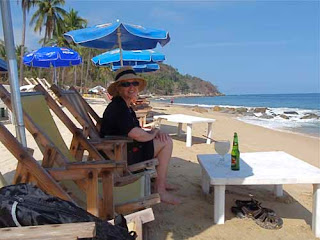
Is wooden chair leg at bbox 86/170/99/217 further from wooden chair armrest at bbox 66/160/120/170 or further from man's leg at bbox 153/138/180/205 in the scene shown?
man's leg at bbox 153/138/180/205

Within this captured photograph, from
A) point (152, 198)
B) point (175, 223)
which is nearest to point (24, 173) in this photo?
point (152, 198)

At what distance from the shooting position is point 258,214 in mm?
2705

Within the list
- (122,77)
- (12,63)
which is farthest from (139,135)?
(12,63)

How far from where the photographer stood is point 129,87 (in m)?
3.18

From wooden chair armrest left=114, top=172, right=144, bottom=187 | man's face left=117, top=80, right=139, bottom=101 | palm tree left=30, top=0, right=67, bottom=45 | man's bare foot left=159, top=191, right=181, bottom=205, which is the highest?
palm tree left=30, top=0, right=67, bottom=45

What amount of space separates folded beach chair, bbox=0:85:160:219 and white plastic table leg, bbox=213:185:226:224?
1.90ft

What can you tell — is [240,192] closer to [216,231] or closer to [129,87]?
[216,231]

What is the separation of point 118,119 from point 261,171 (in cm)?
125

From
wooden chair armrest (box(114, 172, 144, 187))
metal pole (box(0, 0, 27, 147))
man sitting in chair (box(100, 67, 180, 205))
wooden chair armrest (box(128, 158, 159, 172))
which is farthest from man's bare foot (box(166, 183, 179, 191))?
metal pole (box(0, 0, 27, 147))

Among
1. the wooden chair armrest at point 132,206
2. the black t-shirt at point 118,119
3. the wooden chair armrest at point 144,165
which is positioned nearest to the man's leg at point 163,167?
the wooden chair armrest at point 144,165

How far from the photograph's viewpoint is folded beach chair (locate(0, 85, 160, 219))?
181cm

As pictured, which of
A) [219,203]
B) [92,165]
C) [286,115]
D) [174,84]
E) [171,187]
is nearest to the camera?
[92,165]

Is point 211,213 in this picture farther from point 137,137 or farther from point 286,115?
point 286,115

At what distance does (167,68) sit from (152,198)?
11348cm
